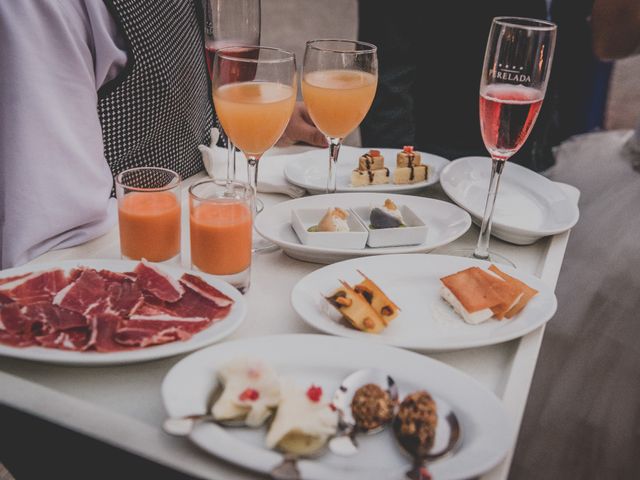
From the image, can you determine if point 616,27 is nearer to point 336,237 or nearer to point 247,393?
point 336,237

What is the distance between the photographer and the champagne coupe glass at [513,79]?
101 centimetres

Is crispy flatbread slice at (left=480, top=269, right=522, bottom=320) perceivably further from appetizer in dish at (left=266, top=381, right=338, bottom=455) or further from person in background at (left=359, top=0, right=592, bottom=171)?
person in background at (left=359, top=0, right=592, bottom=171)

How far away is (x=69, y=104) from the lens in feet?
3.62

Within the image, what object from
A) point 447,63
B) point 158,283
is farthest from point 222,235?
point 447,63

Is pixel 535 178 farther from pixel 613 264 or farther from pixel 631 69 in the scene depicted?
pixel 631 69

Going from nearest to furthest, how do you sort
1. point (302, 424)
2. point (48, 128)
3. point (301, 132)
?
point (302, 424), point (48, 128), point (301, 132)

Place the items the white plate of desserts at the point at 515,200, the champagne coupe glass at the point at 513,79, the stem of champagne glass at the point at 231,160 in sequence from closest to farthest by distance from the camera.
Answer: the champagne coupe glass at the point at 513,79 < the white plate of desserts at the point at 515,200 < the stem of champagne glass at the point at 231,160

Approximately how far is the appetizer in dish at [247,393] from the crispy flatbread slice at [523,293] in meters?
0.41

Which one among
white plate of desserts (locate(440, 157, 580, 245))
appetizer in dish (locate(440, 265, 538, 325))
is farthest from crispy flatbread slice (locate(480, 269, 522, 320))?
white plate of desserts (locate(440, 157, 580, 245))

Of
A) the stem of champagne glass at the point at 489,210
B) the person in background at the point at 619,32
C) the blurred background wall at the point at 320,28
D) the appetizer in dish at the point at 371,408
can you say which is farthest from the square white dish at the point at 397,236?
the blurred background wall at the point at 320,28

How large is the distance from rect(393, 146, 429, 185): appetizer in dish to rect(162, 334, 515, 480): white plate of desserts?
68 centimetres

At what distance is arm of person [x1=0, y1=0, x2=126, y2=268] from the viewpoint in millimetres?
1025

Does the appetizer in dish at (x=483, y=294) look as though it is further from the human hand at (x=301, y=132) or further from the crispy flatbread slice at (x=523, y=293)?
the human hand at (x=301, y=132)

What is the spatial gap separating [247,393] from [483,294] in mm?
417
